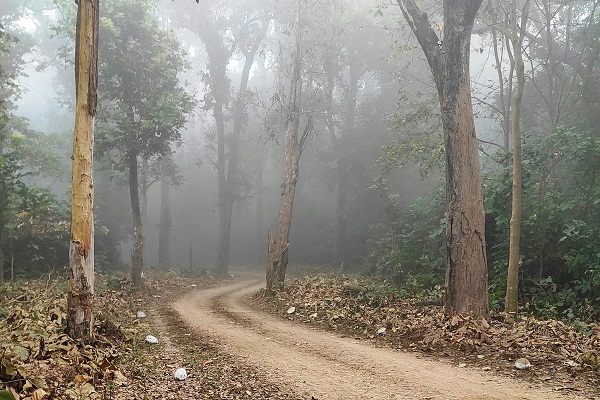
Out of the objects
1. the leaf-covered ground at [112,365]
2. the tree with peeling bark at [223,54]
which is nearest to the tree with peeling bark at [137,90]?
the leaf-covered ground at [112,365]

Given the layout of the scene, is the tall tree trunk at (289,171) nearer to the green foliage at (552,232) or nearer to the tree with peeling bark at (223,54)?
the green foliage at (552,232)

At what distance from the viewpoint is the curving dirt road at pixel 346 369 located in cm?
511

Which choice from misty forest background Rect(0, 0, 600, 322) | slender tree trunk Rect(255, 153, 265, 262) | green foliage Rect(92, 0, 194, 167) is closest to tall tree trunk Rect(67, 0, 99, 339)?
misty forest background Rect(0, 0, 600, 322)

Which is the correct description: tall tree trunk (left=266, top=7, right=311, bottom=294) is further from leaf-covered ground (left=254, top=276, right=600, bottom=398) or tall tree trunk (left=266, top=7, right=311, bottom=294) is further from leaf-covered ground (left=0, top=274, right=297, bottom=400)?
leaf-covered ground (left=0, top=274, right=297, bottom=400)

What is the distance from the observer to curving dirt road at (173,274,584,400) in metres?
5.11

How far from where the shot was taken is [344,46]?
2898 cm

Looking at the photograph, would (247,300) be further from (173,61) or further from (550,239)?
(173,61)

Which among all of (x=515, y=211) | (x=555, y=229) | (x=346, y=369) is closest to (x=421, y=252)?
(x=555, y=229)

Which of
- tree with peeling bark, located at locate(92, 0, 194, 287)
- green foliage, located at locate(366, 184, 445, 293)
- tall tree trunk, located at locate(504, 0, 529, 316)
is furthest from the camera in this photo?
tree with peeling bark, located at locate(92, 0, 194, 287)

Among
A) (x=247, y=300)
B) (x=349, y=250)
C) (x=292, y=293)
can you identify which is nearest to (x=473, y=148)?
(x=292, y=293)

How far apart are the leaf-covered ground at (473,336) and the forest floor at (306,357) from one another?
2cm

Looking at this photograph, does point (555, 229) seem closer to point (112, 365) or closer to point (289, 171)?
point (289, 171)

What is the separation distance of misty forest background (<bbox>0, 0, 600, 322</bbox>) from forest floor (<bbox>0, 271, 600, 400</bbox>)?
3924 millimetres

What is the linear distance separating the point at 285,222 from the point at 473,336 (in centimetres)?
933
